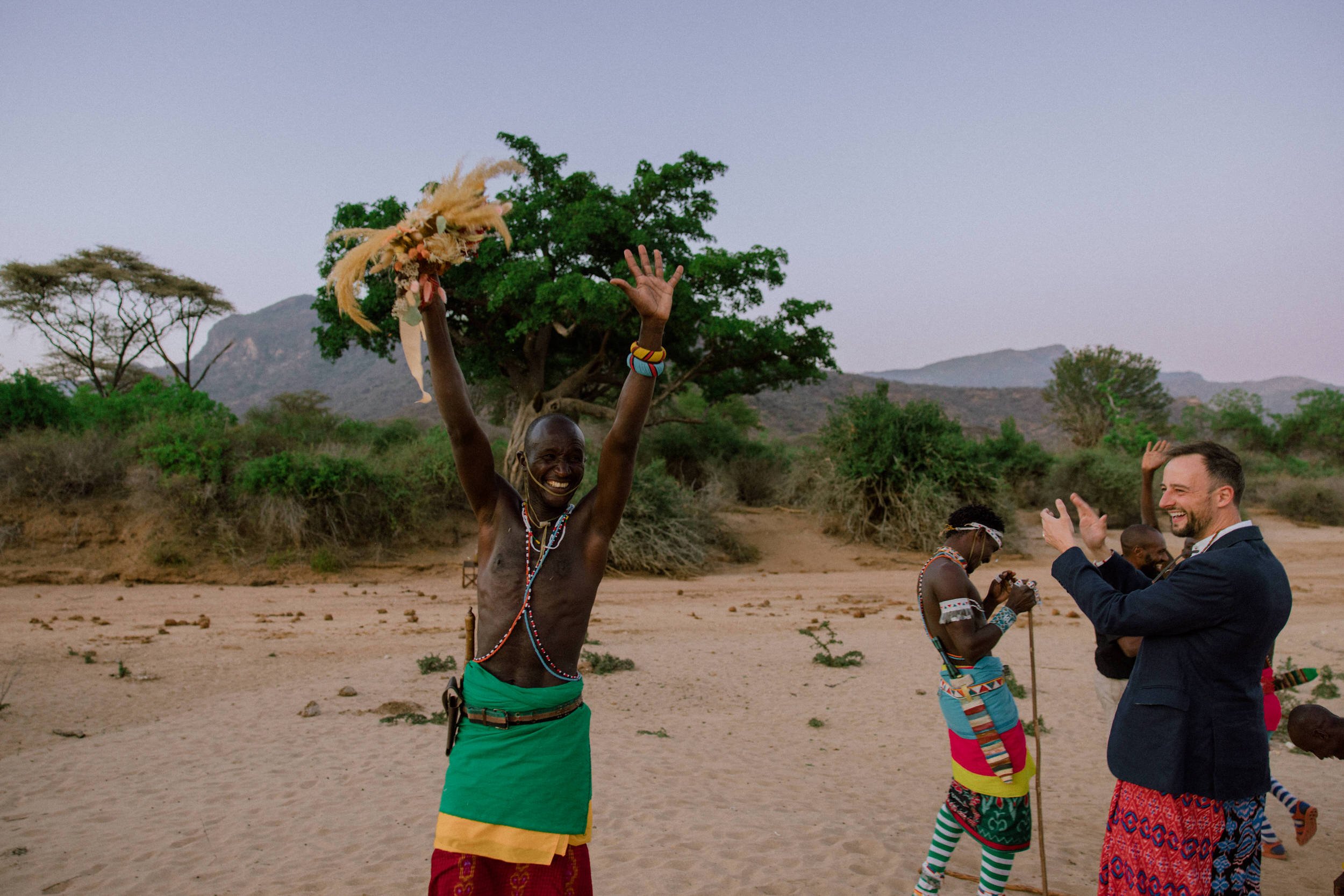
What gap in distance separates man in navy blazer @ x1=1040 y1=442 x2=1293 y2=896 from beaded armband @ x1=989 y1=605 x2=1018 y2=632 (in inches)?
31.6

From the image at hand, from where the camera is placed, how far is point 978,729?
3.33 meters

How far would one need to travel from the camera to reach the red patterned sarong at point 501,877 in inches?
92.2

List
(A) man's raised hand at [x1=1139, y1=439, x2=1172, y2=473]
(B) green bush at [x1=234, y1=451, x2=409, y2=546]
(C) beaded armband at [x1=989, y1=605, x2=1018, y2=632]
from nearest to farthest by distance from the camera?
1. (C) beaded armband at [x1=989, y1=605, x2=1018, y2=632]
2. (A) man's raised hand at [x1=1139, y1=439, x2=1172, y2=473]
3. (B) green bush at [x1=234, y1=451, x2=409, y2=546]

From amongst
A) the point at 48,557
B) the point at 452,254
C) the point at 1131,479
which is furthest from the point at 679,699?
the point at 1131,479

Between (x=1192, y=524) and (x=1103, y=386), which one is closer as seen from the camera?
(x=1192, y=524)

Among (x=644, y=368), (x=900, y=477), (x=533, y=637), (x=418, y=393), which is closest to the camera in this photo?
(x=533, y=637)

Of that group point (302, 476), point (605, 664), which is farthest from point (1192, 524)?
point (302, 476)

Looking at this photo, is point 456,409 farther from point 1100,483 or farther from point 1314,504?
point 1314,504

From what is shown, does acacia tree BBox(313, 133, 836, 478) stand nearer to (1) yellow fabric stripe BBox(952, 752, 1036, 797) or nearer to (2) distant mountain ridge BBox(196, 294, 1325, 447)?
(2) distant mountain ridge BBox(196, 294, 1325, 447)

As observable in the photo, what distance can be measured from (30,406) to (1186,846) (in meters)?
20.8

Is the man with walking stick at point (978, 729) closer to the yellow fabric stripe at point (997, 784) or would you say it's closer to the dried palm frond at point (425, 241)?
the yellow fabric stripe at point (997, 784)

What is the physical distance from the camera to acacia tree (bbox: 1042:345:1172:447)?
115 feet

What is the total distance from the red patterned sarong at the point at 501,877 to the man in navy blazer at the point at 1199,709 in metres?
1.70

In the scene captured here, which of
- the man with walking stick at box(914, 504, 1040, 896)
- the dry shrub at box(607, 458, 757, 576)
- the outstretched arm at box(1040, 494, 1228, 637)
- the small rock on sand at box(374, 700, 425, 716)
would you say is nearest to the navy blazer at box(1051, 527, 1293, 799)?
the outstretched arm at box(1040, 494, 1228, 637)
